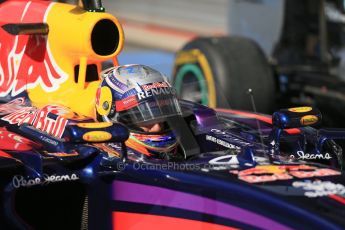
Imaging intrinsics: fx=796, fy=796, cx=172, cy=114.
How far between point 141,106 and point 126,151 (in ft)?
Answer: 0.92

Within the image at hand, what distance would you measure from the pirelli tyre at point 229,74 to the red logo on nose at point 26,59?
1.67m

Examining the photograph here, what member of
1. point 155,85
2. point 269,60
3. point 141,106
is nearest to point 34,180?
point 141,106

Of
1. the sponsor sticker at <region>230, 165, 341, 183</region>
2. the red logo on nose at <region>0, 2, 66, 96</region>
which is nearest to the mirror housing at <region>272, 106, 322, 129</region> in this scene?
the sponsor sticker at <region>230, 165, 341, 183</region>

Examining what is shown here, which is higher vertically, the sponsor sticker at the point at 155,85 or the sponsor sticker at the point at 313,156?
the sponsor sticker at the point at 155,85

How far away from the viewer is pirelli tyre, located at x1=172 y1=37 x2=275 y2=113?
559 centimetres

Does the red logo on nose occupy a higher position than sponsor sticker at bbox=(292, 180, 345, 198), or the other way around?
the red logo on nose

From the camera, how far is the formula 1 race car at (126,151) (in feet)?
9.68

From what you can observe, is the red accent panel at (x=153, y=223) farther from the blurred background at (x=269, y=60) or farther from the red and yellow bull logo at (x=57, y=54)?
the blurred background at (x=269, y=60)

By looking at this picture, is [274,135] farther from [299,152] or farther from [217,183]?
[217,183]

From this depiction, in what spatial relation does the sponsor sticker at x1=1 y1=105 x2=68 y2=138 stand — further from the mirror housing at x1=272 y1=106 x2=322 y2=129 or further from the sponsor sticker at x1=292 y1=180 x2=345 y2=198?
the sponsor sticker at x1=292 y1=180 x2=345 y2=198

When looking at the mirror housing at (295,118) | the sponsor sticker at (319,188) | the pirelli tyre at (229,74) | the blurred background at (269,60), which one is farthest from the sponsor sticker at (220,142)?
the pirelli tyre at (229,74)

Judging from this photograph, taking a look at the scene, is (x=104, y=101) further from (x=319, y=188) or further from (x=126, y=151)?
(x=319, y=188)

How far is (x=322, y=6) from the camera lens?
267 inches

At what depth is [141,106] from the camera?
3.43m
